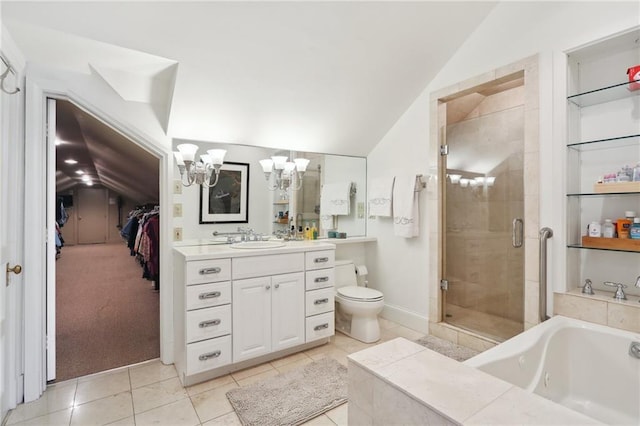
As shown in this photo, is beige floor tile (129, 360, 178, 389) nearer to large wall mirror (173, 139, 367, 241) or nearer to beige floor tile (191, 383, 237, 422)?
beige floor tile (191, 383, 237, 422)

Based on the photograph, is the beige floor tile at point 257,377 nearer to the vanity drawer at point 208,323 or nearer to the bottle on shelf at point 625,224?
the vanity drawer at point 208,323

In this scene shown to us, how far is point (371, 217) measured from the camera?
339cm

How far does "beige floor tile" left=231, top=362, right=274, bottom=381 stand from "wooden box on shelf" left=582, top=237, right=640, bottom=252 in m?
2.23

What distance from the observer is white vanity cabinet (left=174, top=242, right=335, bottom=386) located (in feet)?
6.50

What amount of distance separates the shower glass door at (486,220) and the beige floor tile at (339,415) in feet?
4.46

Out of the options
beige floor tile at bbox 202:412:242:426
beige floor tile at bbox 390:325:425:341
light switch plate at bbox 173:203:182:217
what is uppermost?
light switch plate at bbox 173:203:182:217

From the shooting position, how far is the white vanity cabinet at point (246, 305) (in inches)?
78.0

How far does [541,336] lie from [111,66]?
2960 millimetres

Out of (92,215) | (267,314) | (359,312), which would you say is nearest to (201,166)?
(267,314)

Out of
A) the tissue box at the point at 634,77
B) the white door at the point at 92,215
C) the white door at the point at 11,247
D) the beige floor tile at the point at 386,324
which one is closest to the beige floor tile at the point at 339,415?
the beige floor tile at the point at 386,324

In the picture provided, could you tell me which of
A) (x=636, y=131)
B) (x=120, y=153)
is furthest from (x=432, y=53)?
(x=120, y=153)

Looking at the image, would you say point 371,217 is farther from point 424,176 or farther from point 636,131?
point 636,131

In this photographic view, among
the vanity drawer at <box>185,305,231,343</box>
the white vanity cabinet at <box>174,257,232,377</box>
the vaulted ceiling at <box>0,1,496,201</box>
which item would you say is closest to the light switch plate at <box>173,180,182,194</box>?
the vaulted ceiling at <box>0,1,496,201</box>

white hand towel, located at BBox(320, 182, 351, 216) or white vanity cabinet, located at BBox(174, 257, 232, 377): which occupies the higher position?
white hand towel, located at BBox(320, 182, 351, 216)
